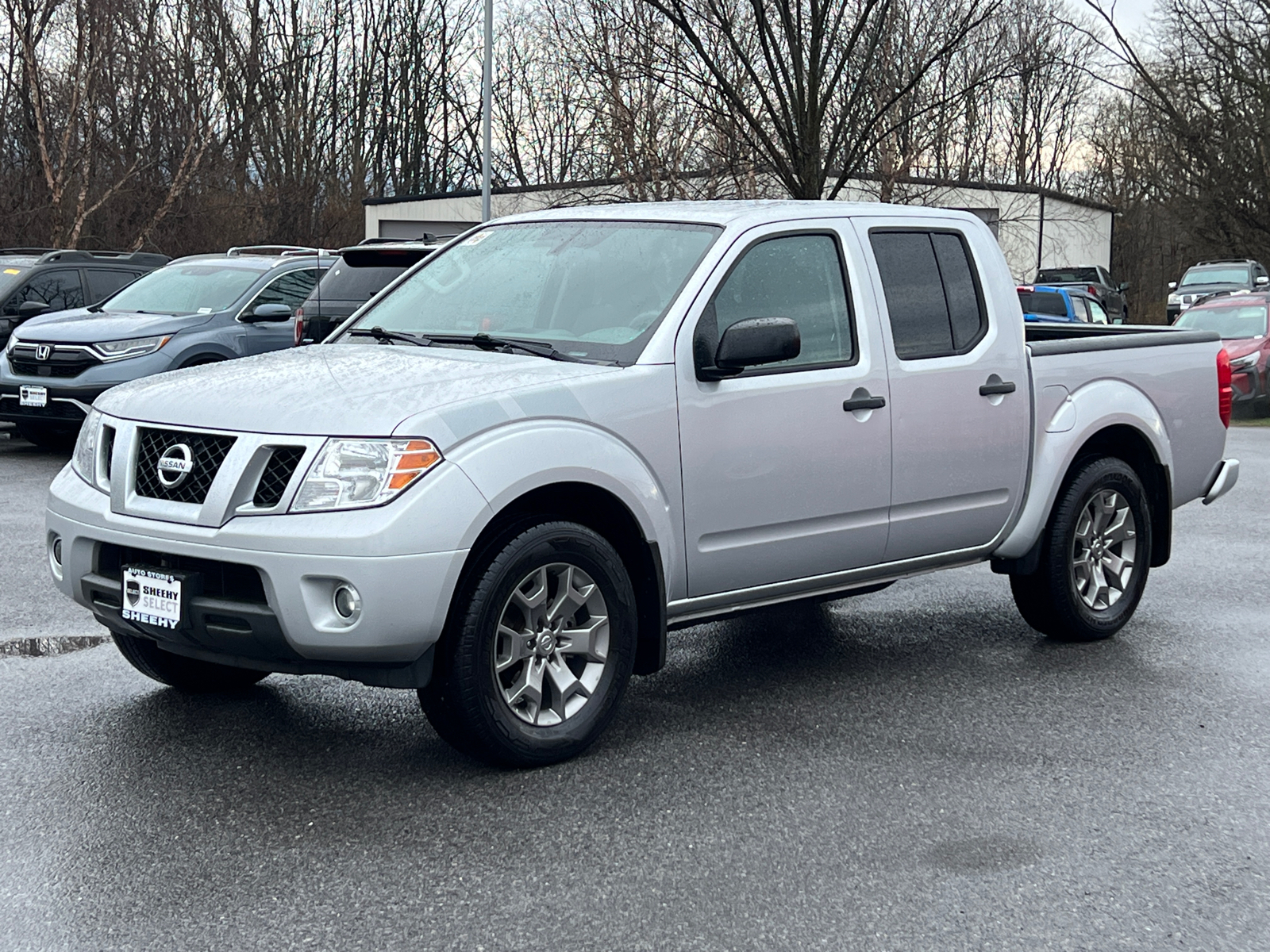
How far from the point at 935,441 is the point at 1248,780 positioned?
5.80 ft

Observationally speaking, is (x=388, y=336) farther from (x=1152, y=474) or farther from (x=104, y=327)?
(x=104, y=327)

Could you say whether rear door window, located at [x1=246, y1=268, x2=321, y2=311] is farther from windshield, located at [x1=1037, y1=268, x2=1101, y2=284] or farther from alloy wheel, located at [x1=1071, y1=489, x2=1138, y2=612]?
windshield, located at [x1=1037, y1=268, x2=1101, y2=284]

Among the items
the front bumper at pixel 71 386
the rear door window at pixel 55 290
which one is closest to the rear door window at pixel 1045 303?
the rear door window at pixel 55 290

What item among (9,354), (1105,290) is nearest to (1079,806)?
(9,354)

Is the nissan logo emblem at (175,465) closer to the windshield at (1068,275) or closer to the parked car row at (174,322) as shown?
the parked car row at (174,322)

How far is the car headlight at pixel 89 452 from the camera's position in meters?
5.10

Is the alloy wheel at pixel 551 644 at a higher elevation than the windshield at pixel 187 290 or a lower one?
lower

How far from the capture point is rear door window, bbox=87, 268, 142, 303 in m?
16.3

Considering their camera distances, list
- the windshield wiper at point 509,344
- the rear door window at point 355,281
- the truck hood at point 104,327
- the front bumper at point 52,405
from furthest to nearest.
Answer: the truck hood at point 104,327, the front bumper at point 52,405, the rear door window at point 355,281, the windshield wiper at point 509,344

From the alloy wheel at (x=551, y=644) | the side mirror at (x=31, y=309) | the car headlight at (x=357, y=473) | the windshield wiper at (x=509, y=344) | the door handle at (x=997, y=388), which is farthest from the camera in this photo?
the side mirror at (x=31, y=309)

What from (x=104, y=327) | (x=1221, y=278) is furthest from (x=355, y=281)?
(x=1221, y=278)

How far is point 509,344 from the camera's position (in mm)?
5434

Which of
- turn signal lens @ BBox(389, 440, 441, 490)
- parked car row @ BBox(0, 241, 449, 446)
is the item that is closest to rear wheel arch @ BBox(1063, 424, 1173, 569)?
turn signal lens @ BBox(389, 440, 441, 490)

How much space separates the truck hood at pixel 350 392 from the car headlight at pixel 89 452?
0.07 m
